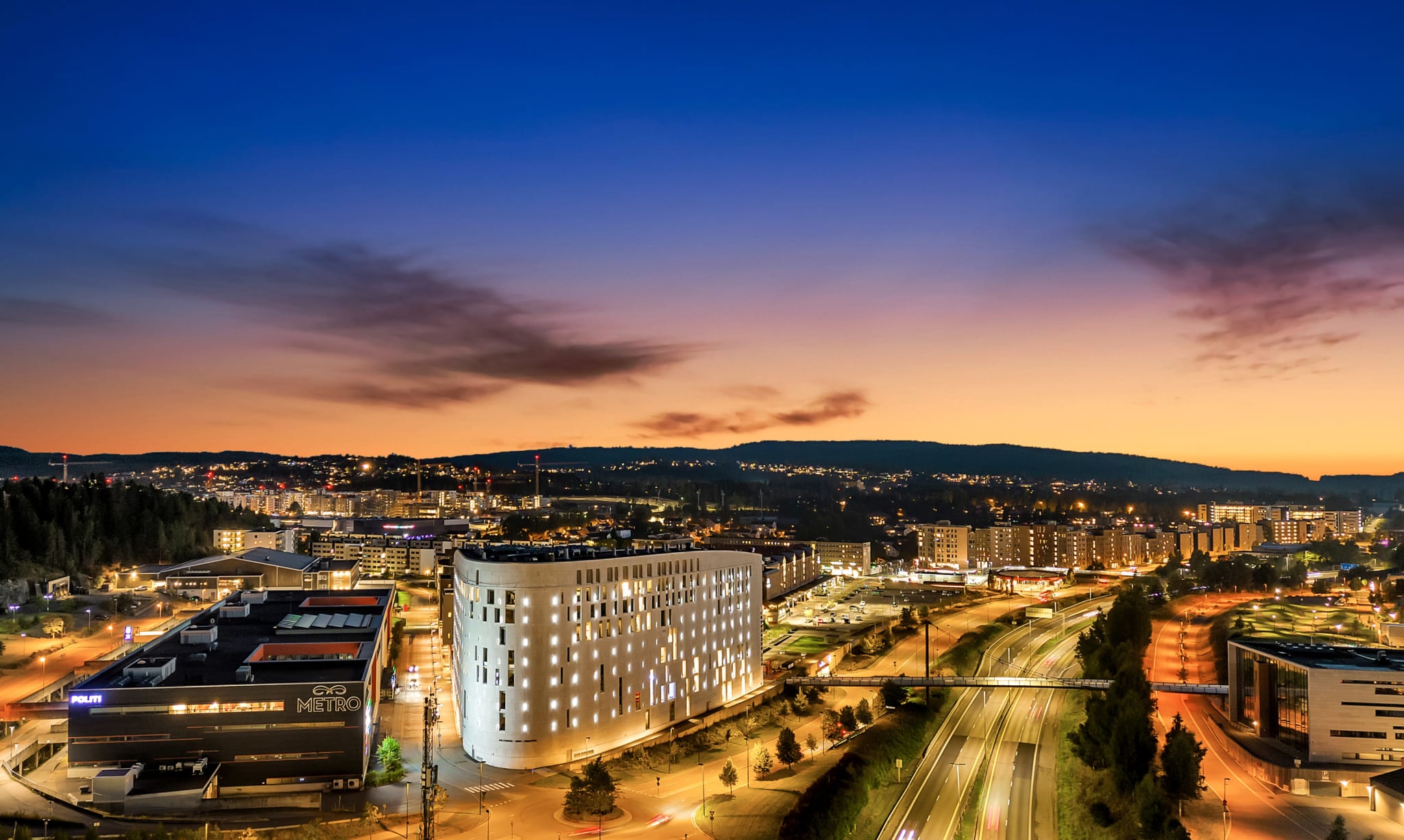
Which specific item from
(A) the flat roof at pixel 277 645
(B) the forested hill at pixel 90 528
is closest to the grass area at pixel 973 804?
(A) the flat roof at pixel 277 645

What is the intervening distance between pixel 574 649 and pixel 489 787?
5.86m

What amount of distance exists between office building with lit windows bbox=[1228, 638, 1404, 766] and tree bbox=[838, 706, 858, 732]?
16.9 m

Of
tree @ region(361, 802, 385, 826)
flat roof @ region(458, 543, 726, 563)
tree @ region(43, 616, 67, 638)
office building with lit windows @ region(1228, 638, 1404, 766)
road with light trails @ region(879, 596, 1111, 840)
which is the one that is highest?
flat roof @ region(458, 543, 726, 563)

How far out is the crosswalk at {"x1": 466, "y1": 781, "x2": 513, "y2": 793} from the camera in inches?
1339

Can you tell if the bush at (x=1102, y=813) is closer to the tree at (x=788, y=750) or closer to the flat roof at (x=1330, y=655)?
the flat roof at (x=1330, y=655)

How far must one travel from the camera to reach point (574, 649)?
123ft

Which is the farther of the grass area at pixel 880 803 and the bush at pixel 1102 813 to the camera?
the bush at pixel 1102 813

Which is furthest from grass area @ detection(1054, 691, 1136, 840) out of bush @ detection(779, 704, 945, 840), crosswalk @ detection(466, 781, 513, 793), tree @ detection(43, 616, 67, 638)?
tree @ detection(43, 616, 67, 638)

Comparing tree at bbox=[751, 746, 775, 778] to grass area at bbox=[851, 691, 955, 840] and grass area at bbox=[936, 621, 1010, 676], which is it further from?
grass area at bbox=[936, 621, 1010, 676]

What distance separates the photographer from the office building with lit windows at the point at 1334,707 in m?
35.5

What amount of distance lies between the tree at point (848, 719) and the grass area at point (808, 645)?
769 inches

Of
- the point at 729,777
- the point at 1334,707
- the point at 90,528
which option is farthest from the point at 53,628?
the point at 1334,707

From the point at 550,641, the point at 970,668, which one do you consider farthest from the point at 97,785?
the point at 970,668

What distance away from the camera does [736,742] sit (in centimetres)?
4194
